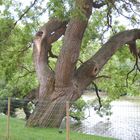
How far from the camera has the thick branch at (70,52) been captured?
16547 millimetres

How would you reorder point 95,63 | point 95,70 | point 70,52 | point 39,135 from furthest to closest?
point 95,70 → point 95,63 → point 70,52 → point 39,135

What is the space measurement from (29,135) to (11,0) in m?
7.90

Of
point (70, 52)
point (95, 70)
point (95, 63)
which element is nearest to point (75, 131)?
point (95, 70)

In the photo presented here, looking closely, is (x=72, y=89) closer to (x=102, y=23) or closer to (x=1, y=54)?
(x=1, y=54)

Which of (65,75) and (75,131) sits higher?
(65,75)

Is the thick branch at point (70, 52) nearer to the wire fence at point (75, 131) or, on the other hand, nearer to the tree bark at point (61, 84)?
the tree bark at point (61, 84)

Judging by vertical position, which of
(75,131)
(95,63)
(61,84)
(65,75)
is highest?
(95,63)

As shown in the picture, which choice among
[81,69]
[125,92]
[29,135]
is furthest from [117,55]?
[29,135]

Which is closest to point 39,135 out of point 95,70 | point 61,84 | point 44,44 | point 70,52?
point 61,84

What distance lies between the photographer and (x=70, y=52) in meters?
16.6

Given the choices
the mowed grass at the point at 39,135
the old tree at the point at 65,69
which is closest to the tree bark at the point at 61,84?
the old tree at the point at 65,69

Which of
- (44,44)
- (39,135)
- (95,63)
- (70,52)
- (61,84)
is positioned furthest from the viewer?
(44,44)

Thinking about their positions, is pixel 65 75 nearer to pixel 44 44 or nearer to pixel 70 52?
pixel 70 52

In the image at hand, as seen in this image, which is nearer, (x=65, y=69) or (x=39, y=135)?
(x=39, y=135)
